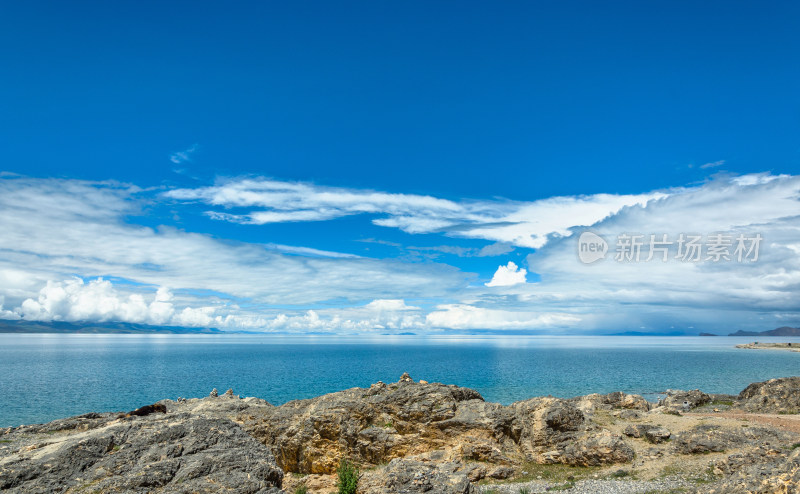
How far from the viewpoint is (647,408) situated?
151ft

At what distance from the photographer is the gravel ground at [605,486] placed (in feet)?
69.1

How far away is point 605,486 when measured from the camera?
21906 mm

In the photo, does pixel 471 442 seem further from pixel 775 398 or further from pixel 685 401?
pixel 775 398

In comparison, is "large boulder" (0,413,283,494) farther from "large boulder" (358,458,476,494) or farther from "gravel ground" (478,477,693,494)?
"gravel ground" (478,477,693,494)

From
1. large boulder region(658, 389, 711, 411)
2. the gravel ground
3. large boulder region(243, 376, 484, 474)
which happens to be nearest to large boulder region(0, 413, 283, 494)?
the gravel ground

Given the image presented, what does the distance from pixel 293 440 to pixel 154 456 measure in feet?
59.6

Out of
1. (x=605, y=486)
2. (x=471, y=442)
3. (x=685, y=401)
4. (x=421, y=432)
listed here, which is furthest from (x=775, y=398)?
(x=421, y=432)

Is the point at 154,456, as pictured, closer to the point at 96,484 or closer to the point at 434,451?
the point at 96,484

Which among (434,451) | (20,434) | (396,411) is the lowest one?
(434,451)

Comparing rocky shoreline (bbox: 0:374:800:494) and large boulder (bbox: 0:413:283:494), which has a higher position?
large boulder (bbox: 0:413:283:494)

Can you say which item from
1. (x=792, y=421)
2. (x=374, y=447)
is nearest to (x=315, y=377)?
(x=374, y=447)

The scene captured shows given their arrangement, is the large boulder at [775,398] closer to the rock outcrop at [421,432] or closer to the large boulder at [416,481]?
the rock outcrop at [421,432]

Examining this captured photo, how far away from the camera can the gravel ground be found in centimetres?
2106

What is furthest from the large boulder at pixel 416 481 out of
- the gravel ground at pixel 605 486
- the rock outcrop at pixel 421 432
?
the rock outcrop at pixel 421 432
